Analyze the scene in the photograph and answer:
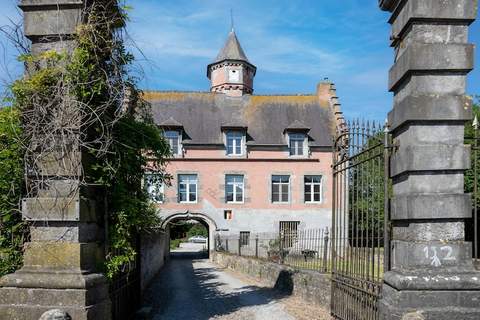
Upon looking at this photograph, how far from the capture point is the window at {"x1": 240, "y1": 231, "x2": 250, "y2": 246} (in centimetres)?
2758

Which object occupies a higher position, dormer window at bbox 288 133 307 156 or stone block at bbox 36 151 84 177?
dormer window at bbox 288 133 307 156

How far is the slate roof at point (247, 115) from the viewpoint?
2967 cm

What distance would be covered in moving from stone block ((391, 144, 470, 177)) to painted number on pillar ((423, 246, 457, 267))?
849 millimetres

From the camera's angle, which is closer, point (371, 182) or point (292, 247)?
point (371, 182)

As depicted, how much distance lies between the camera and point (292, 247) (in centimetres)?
1573

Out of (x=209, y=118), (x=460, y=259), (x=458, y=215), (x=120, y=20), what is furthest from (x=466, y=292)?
(x=209, y=118)

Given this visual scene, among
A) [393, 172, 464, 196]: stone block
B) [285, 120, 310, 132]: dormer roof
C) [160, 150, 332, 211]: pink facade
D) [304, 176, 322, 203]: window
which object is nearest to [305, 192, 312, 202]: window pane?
[304, 176, 322, 203]: window

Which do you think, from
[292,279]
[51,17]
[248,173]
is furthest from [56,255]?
[248,173]

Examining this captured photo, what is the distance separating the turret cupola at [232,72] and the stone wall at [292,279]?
1728 cm

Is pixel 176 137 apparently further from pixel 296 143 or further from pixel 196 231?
pixel 196 231

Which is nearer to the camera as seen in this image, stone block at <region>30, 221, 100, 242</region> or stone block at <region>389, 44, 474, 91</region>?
stone block at <region>389, 44, 474, 91</region>

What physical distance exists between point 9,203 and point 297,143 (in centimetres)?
2452

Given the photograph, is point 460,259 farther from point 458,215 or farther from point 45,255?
point 45,255

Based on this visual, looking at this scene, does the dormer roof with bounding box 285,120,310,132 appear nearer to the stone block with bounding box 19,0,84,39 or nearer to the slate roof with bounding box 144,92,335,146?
the slate roof with bounding box 144,92,335,146
